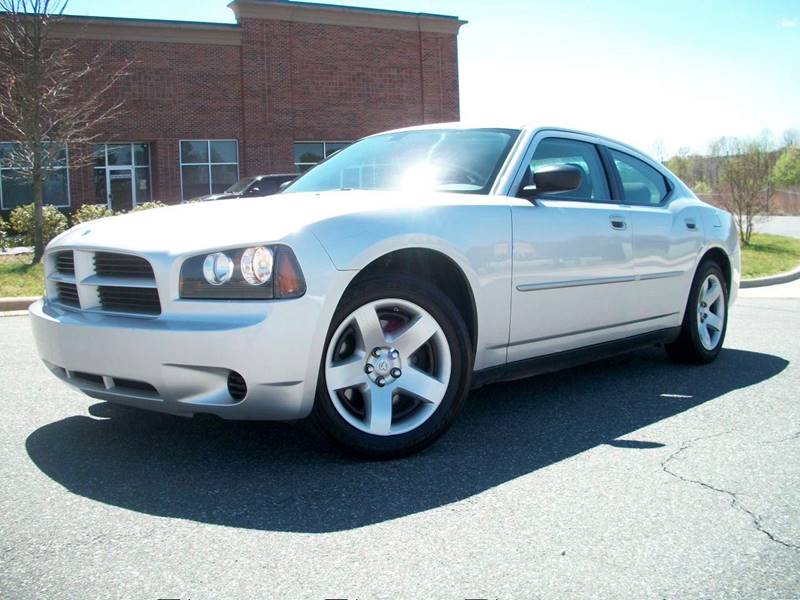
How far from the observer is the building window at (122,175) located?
93.7 feet

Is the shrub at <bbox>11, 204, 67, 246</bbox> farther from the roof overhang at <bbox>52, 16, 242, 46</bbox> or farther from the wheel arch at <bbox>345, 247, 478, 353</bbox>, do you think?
the wheel arch at <bbox>345, 247, 478, 353</bbox>

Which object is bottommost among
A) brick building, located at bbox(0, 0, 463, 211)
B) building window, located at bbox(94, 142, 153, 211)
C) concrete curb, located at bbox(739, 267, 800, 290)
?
concrete curb, located at bbox(739, 267, 800, 290)

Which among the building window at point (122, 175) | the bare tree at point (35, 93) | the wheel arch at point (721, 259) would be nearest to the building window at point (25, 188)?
the building window at point (122, 175)

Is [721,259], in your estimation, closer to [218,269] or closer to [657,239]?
[657,239]

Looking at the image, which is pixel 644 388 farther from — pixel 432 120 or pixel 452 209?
pixel 432 120

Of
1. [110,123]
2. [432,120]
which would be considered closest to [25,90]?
[110,123]

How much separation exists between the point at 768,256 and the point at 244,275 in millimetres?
18306

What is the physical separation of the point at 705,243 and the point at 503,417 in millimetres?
2327

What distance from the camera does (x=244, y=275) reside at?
3.46 metres

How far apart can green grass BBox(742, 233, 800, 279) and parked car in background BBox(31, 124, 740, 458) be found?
→ 465 inches

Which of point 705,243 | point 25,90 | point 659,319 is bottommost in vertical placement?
point 659,319

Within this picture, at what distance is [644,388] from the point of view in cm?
548

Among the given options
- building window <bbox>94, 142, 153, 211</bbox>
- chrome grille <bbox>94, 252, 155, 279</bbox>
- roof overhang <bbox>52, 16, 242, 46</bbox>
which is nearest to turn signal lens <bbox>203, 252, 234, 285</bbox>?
chrome grille <bbox>94, 252, 155, 279</bbox>

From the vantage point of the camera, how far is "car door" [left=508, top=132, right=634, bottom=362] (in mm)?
4441
